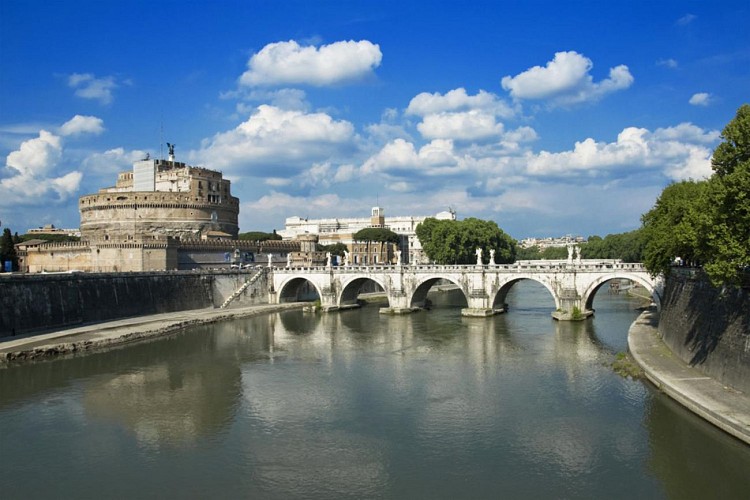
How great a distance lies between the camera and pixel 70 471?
56.1 feet

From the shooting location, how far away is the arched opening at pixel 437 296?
2105 inches

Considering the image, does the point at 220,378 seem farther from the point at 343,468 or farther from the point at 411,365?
the point at 343,468

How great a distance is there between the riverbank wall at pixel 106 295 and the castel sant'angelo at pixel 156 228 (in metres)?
5.47

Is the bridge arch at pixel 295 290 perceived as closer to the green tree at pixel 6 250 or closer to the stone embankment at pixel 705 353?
the green tree at pixel 6 250

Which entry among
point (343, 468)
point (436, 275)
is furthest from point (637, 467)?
point (436, 275)

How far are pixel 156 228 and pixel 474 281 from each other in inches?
1515

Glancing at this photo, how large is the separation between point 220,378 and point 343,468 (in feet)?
40.9

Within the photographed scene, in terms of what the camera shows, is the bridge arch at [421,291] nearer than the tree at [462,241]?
Yes

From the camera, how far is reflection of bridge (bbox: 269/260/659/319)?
142 feet

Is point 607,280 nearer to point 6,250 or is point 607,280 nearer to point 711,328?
point 711,328

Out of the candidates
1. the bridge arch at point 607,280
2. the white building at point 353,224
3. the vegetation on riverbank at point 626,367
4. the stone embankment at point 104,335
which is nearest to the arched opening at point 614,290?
the bridge arch at point 607,280

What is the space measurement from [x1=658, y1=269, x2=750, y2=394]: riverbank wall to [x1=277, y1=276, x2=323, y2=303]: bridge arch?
35.0 m

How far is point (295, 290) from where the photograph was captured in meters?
62.5

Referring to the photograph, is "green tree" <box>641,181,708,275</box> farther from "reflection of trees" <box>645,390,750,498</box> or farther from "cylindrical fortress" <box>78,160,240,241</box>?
"cylindrical fortress" <box>78,160,240,241</box>
